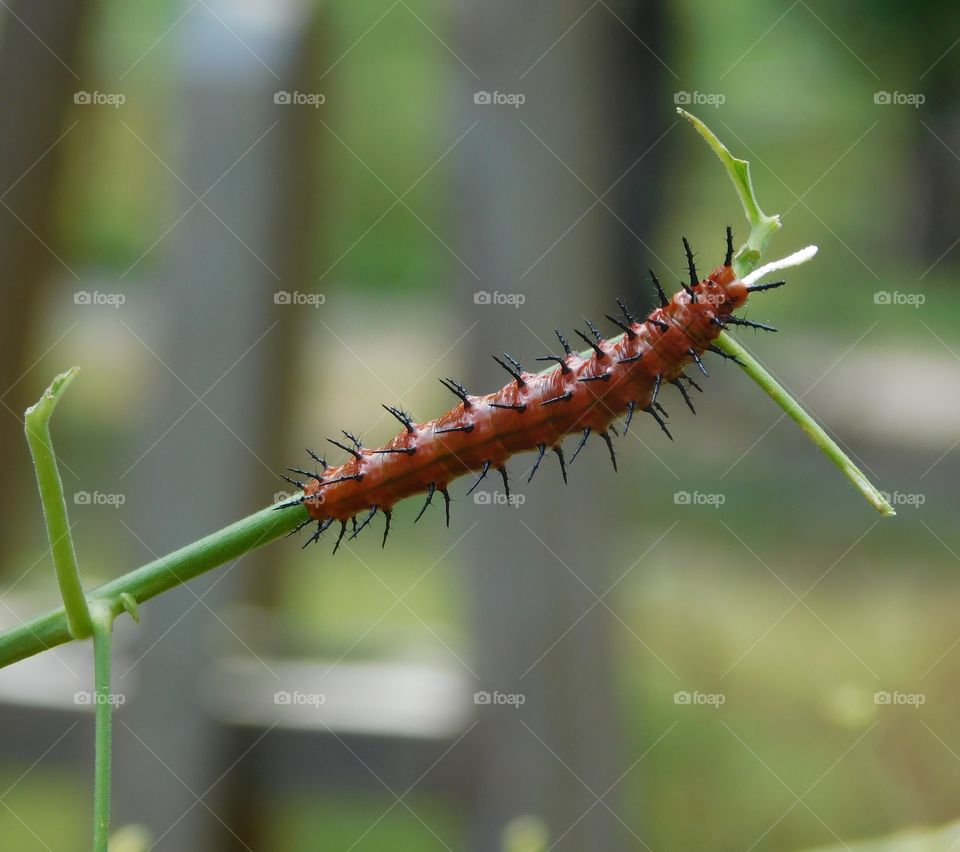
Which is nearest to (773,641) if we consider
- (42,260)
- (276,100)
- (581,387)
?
(276,100)

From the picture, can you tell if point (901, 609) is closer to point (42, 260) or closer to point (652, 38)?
point (652, 38)

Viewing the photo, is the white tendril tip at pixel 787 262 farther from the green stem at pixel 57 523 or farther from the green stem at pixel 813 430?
the green stem at pixel 57 523

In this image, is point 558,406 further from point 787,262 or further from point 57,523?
point 57,523

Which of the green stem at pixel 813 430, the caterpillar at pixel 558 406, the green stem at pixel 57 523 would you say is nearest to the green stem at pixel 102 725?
the green stem at pixel 57 523

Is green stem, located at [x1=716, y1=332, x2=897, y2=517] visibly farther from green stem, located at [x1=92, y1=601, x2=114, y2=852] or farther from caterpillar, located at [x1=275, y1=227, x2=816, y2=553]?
green stem, located at [x1=92, y1=601, x2=114, y2=852]

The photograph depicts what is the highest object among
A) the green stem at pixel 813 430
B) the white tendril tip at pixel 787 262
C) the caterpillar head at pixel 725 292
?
the white tendril tip at pixel 787 262

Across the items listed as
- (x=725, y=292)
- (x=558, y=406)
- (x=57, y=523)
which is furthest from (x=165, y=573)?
(x=725, y=292)
